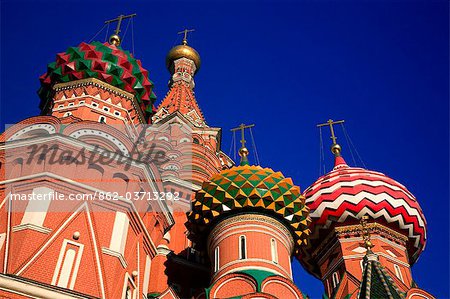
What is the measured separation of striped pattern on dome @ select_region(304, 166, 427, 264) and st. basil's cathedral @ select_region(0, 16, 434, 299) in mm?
39

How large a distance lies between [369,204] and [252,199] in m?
4.98

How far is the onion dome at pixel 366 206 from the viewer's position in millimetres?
17391

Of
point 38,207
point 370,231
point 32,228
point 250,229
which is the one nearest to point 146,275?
point 250,229

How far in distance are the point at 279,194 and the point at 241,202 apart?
3.31 feet

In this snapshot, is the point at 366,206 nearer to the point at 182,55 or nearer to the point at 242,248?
the point at 242,248

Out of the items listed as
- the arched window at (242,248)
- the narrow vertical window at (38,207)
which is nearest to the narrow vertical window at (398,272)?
the arched window at (242,248)

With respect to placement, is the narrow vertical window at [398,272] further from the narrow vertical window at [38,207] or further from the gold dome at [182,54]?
the gold dome at [182,54]

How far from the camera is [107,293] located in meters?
10.5

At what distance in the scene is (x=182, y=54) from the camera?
29250 mm

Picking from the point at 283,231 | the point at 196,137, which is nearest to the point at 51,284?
the point at 283,231

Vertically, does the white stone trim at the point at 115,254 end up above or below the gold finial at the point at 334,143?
below

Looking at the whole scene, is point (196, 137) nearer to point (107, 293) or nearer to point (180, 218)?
point (180, 218)

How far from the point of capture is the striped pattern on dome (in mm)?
17391

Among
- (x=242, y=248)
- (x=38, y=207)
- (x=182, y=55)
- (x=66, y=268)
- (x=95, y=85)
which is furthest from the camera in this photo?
(x=182, y=55)
